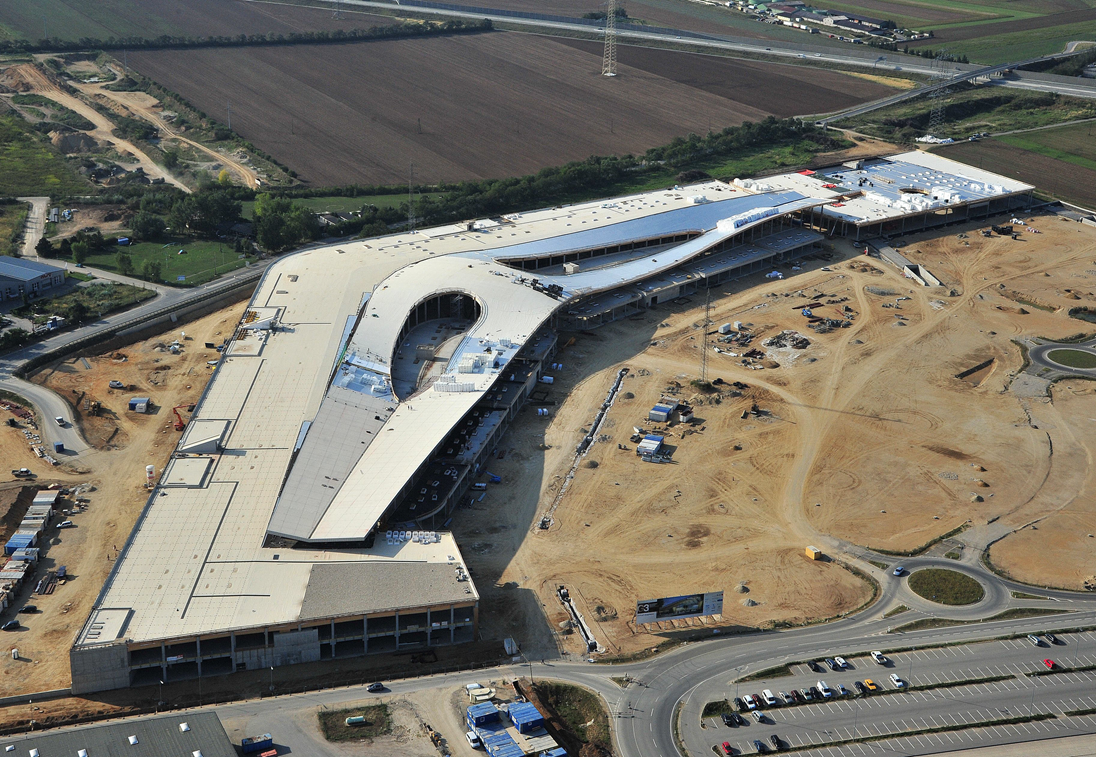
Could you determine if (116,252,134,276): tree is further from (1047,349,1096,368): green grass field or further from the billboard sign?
(1047,349,1096,368): green grass field

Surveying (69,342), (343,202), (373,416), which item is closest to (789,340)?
(373,416)

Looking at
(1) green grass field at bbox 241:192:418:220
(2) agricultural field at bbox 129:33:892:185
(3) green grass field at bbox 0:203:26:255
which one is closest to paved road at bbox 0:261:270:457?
(3) green grass field at bbox 0:203:26:255

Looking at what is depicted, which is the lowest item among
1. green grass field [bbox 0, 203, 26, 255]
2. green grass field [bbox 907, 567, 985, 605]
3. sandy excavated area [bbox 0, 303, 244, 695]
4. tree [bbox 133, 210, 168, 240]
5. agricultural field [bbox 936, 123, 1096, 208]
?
sandy excavated area [bbox 0, 303, 244, 695]

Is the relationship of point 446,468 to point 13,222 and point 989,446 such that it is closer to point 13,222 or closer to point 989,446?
point 989,446

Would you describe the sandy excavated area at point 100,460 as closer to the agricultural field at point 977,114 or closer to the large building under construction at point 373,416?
the large building under construction at point 373,416

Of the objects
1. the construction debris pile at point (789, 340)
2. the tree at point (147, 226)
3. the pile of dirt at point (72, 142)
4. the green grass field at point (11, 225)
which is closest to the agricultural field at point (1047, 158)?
the construction debris pile at point (789, 340)

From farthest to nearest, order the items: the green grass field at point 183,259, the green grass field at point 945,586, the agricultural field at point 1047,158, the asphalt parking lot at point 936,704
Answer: the agricultural field at point 1047,158 < the green grass field at point 183,259 < the green grass field at point 945,586 < the asphalt parking lot at point 936,704
